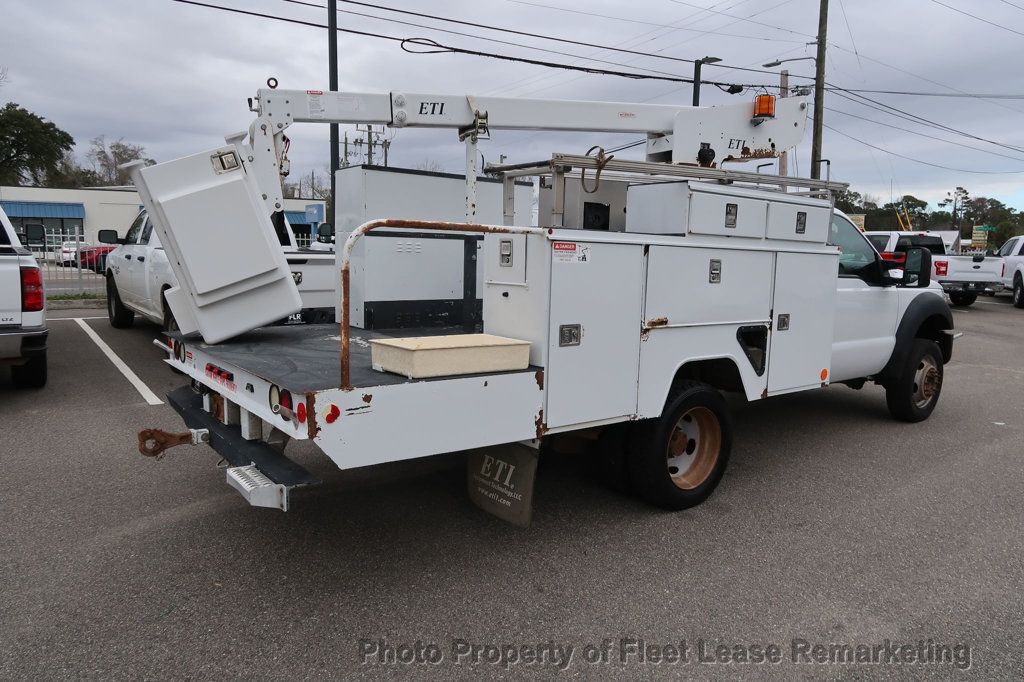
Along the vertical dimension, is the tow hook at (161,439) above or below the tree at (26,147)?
below

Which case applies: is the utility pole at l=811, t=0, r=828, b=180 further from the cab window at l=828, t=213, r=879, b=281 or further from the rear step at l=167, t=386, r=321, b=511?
the rear step at l=167, t=386, r=321, b=511

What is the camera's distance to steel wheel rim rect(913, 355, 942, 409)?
721 centimetres

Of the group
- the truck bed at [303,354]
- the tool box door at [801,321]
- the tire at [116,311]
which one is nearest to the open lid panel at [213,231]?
the truck bed at [303,354]

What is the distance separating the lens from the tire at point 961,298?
20875 mm

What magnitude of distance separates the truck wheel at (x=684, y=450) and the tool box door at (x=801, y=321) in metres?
0.59

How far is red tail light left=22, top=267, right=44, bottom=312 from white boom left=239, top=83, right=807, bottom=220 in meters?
3.10

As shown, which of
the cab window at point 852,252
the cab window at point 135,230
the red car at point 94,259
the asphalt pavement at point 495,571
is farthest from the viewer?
the red car at point 94,259

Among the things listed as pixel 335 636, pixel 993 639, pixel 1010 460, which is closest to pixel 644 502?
pixel 993 639

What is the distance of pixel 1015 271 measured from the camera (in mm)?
20609

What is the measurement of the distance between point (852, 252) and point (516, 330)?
411 centimetres

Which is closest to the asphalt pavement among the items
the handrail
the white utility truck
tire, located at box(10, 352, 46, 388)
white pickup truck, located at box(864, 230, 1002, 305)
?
the white utility truck

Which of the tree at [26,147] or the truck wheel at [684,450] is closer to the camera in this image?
the truck wheel at [684,450]

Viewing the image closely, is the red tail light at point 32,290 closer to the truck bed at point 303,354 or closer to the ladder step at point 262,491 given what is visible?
the truck bed at point 303,354

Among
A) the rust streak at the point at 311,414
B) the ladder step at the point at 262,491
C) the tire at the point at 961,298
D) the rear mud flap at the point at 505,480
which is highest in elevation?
the rust streak at the point at 311,414
